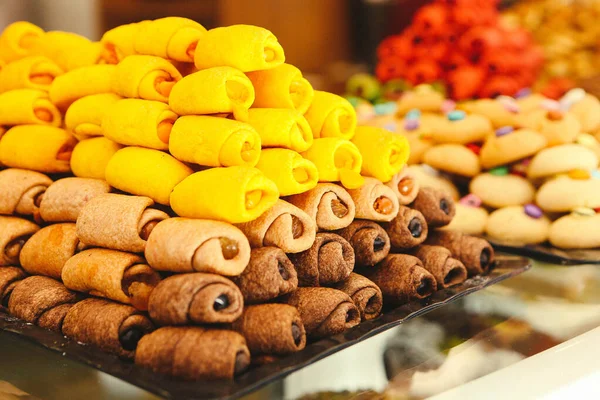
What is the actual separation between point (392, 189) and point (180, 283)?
548 mm

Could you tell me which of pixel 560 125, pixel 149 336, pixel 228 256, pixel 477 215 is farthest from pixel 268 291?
pixel 560 125

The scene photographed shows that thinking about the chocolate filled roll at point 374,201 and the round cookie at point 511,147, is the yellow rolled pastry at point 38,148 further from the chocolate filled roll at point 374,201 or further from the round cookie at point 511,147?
the round cookie at point 511,147

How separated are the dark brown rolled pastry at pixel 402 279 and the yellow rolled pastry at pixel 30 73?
2.80 ft

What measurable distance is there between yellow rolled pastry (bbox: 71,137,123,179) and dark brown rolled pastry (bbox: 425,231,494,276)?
690 mm

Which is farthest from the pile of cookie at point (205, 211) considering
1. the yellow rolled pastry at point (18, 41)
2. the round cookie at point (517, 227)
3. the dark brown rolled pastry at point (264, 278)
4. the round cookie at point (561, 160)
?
the round cookie at point (561, 160)

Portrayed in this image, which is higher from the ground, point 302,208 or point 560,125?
point 560,125

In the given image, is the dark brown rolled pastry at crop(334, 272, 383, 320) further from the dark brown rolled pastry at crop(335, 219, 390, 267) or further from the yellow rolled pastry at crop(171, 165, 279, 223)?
the yellow rolled pastry at crop(171, 165, 279, 223)

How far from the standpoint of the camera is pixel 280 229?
120cm

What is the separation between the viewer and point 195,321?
1058mm

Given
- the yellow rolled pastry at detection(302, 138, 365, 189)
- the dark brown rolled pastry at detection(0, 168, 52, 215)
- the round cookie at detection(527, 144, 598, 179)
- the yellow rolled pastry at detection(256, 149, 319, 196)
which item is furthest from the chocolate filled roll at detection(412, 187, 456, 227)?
the dark brown rolled pastry at detection(0, 168, 52, 215)

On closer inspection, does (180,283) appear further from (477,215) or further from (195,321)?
(477,215)

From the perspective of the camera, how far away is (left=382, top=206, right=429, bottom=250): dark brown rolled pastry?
4.65 feet

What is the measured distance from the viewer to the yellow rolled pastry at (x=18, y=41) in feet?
5.64

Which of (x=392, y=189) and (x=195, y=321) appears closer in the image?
(x=195, y=321)
